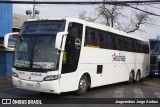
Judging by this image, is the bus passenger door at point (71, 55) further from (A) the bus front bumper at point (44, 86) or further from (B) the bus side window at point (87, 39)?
(B) the bus side window at point (87, 39)

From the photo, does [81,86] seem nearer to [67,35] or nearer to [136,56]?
[67,35]

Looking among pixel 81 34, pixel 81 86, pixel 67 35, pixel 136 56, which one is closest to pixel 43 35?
pixel 67 35

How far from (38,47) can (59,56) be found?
3.09ft

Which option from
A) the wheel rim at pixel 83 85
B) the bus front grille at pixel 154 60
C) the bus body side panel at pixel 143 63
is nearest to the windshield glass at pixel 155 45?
the bus front grille at pixel 154 60

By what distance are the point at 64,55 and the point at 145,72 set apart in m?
13.6

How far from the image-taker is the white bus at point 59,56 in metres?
13.0

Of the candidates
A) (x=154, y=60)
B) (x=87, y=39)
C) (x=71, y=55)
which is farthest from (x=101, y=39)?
(x=154, y=60)

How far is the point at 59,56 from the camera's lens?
13.0 metres

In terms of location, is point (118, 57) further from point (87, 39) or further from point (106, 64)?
point (87, 39)

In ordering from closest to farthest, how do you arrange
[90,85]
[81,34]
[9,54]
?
[81,34] → [90,85] → [9,54]

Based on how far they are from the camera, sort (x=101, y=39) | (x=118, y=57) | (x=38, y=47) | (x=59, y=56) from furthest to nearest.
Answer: (x=118, y=57) < (x=101, y=39) < (x=38, y=47) < (x=59, y=56)

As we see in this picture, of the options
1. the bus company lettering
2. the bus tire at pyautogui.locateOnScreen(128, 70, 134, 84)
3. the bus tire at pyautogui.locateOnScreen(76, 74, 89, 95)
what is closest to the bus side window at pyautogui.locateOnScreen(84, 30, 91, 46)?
the bus tire at pyautogui.locateOnScreen(76, 74, 89, 95)

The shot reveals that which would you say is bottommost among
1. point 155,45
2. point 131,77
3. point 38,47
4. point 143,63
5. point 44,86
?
point 131,77

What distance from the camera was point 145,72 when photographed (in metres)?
25.7
